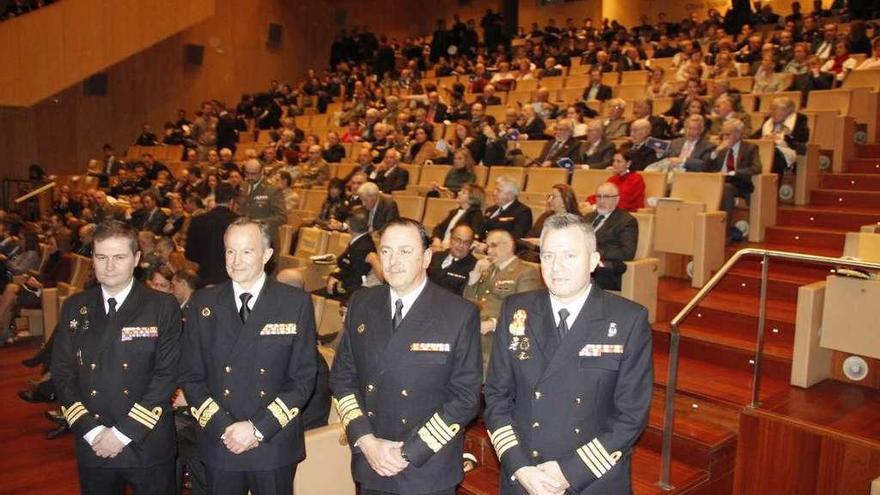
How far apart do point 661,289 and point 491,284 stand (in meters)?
1.52

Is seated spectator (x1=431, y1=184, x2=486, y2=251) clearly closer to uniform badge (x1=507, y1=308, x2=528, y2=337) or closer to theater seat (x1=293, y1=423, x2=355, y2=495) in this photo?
theater seat (x1=293, y1=423, x2=355, y2=495)

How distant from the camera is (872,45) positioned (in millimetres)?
8008

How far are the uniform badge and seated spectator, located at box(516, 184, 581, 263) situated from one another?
251 centimetres

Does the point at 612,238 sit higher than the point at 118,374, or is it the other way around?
the point at 612,238

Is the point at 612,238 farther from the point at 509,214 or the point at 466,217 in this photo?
the point at 466,217

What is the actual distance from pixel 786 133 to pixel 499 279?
324 cm

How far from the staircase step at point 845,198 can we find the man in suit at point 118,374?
502 cm

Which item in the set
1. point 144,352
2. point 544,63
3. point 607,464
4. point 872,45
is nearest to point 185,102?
point 544,63

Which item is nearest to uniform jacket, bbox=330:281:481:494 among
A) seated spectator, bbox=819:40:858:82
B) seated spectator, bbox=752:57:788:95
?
seated spectator, bbox=752:57:788:95

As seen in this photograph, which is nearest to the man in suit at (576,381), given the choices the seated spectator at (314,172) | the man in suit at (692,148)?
the man in suit at (692,148)

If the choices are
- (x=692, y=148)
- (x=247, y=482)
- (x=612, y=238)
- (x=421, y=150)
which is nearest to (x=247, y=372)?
(x=247, y=482)

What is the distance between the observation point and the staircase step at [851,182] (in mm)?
5684

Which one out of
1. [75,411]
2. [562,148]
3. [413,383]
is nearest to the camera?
[413,383]

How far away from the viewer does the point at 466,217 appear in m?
5.68
